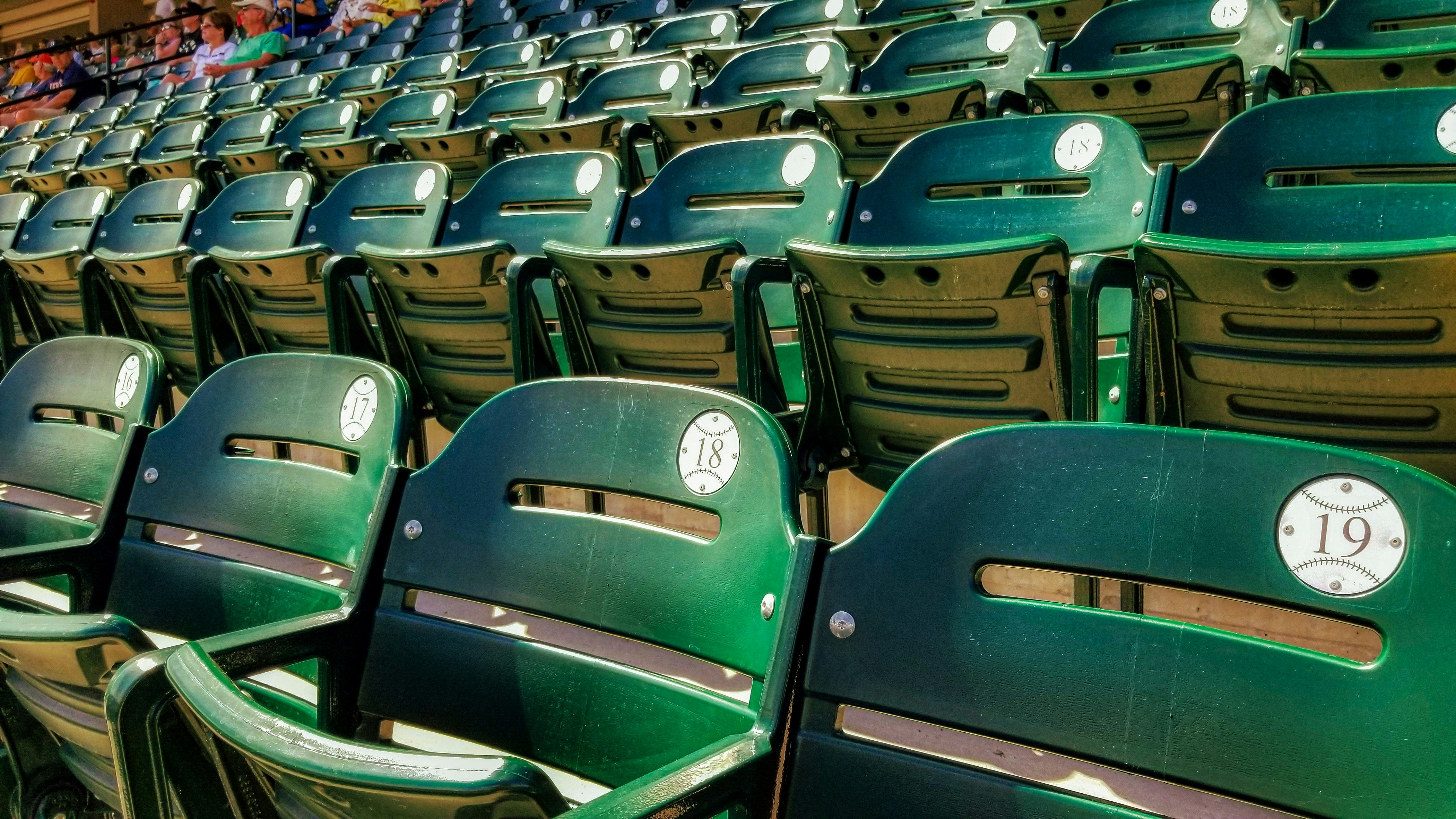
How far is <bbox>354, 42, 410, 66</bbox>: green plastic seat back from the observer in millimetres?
7070

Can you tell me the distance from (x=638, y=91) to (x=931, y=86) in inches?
53.8

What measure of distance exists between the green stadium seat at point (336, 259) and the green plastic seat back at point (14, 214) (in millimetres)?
1427

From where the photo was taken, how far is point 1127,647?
0.89 metres

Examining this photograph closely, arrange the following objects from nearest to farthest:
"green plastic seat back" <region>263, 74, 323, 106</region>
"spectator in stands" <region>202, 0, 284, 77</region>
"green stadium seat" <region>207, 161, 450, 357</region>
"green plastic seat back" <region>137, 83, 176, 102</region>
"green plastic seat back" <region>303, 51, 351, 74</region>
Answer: "green stadium seat" <region>207, 161, 450, 357</region> → "green plastic seat back" <region>263, 74, 323, 106</region> → "green plastic seat back" <region>303, 51, 351, 74</region> → "green plastic seat back" <region>137, 83, 176, 102</region> → "spectator in stands" <region>202, 0, 284, 77</region>

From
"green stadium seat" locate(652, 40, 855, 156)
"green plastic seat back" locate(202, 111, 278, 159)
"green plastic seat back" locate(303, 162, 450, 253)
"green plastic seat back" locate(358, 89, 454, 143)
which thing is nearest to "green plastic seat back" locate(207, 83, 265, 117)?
"green plastic seat back" locate(202, 111, 278, 159)

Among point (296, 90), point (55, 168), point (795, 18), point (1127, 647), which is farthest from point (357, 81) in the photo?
point (1127, 647)

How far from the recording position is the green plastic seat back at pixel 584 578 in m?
1.09

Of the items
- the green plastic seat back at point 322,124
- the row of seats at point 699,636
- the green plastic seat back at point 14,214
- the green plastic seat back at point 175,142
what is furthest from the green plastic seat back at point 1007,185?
the green plastic seat back at point 175,142

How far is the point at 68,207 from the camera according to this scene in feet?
13.6

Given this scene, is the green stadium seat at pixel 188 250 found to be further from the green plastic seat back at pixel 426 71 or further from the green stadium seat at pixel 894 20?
the green plastic seat back at pixel 426 71

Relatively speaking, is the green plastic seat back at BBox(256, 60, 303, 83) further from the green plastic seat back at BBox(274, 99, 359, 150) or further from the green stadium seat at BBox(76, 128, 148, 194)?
the green plastic seat back at BBox(274, 99, 359, 150)

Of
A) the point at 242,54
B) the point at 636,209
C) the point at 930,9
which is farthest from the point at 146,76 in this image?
the point at 636,209

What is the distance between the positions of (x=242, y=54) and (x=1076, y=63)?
25.6ft

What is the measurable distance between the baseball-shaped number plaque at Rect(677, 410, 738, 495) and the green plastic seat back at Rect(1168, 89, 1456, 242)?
1163mm
